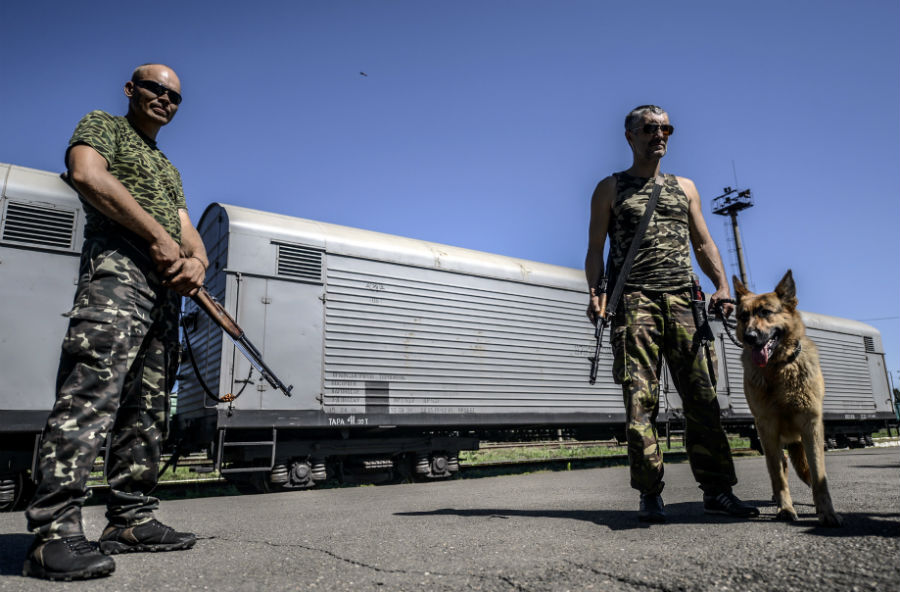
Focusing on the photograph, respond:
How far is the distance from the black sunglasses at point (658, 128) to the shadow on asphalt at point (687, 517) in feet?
7.20

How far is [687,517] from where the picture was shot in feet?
10.8

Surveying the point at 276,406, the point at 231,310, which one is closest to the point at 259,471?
the point at 276,406

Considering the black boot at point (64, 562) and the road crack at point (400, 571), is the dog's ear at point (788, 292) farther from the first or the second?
the black boot at point (64, 562)

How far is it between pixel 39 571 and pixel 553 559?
6.09 feet

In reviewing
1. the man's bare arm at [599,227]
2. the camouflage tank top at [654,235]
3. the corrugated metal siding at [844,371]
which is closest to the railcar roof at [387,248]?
the man's bare arm at [599,227]

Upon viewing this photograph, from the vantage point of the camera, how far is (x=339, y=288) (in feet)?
26.0

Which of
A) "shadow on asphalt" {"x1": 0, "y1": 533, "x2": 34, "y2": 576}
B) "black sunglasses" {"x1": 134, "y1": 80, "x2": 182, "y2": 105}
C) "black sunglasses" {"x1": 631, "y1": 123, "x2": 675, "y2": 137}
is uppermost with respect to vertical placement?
"black sunglasses" {"x1": 631, "y1": 123, "x2": 675, "y2": 137}

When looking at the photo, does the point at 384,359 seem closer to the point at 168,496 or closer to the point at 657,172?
the point at 168,496

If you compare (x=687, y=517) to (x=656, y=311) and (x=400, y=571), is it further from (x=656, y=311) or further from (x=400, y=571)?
(x=400, y=571)

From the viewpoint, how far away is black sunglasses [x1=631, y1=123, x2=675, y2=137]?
3.60m

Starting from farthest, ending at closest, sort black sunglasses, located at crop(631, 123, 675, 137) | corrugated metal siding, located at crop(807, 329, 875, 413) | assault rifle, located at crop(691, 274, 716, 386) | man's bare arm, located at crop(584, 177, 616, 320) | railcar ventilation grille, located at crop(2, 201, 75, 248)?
corrugated metal siding, located at crop(807, 329, 875, 413)
railcar ventilation grille, located at crop(2, 201, 75, 248)
man's bare arm, located at crop(584, 177, 616, 320)
black sunglasses, located at crop(631, 123, 675, 137)
assault rifle, located at crop(691, 274, 716, 386)

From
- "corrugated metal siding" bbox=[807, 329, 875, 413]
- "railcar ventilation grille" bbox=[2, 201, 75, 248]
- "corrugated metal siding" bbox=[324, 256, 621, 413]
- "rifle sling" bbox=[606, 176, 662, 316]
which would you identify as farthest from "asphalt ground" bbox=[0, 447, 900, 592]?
"corrugated metal siding" bbox=[807, 329, 875, 413]

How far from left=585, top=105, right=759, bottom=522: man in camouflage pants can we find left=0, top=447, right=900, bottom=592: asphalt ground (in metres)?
0.28

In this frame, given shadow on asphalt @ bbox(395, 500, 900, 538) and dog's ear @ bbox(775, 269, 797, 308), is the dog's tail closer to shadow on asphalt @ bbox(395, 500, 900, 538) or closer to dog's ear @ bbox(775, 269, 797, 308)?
shadow on asphalt @ bbox(395, 500, 900, 538)
